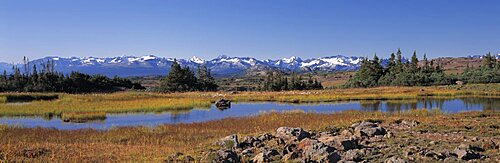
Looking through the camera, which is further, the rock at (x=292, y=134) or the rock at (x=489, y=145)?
the rock at (x=292, y=134)

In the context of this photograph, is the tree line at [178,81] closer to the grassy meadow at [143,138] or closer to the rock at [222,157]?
the grassy meadow at [143,138]

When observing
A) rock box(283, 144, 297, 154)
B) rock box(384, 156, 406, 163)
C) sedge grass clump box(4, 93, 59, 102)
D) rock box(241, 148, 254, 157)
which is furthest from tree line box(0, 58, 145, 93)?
rock box(384, 156, 406, 163)

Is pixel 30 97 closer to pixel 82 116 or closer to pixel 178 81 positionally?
pixel 82 116

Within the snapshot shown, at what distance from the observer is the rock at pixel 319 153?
600 inches

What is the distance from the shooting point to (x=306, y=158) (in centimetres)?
1566

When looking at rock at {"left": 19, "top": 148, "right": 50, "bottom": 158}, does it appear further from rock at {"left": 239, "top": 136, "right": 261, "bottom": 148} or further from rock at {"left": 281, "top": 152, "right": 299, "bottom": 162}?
rock at {"left": 281, "top": 152, "right": 299, "bottom": 162}

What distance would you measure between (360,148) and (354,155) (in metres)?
1.57

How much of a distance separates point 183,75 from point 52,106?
45226 millimetres

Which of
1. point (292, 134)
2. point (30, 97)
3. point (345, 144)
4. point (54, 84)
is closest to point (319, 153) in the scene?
point (345, 144)

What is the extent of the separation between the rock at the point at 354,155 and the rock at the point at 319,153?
305mm

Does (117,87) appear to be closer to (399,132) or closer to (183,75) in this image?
(183,75)

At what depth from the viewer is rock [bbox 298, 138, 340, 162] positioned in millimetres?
15250

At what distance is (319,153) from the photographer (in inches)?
616

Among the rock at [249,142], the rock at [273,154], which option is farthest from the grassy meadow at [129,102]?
the rock at [273,154]
